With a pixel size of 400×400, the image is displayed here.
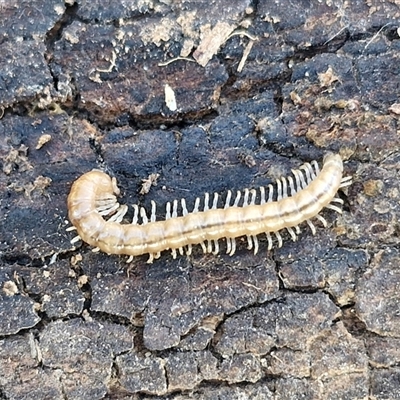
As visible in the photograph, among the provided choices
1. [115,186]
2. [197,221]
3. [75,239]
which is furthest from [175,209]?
[75,239]

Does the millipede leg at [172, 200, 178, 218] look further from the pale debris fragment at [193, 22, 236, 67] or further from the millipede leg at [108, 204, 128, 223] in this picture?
the pale debris fragment at [193, 22, 236, 67]


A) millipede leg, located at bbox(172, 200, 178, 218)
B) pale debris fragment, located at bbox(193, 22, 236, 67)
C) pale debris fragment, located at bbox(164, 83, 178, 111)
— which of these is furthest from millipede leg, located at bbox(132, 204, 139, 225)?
pale debris fragment, located at bbox(193, 22, 236, 67)

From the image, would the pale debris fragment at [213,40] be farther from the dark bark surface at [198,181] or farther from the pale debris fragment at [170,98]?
the pale debris fragment at [170,98]

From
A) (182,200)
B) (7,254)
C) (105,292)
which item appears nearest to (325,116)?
(182,200)

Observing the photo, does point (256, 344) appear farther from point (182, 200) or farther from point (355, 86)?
point (355, 86)

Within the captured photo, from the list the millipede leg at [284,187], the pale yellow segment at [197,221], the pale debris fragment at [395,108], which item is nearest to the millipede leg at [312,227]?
the pale yellow segment at [197,221]

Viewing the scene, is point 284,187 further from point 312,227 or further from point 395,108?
point 395,108
